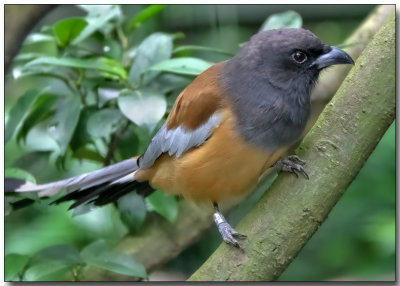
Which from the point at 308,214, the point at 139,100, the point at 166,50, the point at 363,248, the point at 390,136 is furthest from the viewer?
the point at 363,248

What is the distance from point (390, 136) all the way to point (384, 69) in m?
0.64

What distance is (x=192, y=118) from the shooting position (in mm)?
2021

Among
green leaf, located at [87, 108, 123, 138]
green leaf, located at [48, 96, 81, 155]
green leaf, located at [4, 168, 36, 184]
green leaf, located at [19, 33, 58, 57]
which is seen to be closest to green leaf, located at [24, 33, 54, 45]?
green leaf, located at [19, 33, 58, 57]

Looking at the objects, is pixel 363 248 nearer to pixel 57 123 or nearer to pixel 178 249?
pixel 178 249

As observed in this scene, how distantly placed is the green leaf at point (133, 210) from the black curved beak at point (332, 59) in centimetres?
77

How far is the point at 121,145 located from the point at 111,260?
1.34ft

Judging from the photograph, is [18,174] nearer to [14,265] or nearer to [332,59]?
[14,265]

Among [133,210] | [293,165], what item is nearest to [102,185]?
[133,210]

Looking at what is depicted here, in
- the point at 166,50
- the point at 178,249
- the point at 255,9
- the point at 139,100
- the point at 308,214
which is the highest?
the point at 255,9

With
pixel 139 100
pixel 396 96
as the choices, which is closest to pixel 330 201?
pixel 396 96

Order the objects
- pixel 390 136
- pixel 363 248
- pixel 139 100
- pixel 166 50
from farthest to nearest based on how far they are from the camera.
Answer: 1. pixel 363 248
2. pixel 390 136
3. pixel 166 50
4. pixel 139 100

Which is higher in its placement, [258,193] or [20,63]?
[20,63]

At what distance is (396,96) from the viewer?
1.88 meters

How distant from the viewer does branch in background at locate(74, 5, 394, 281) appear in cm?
245
